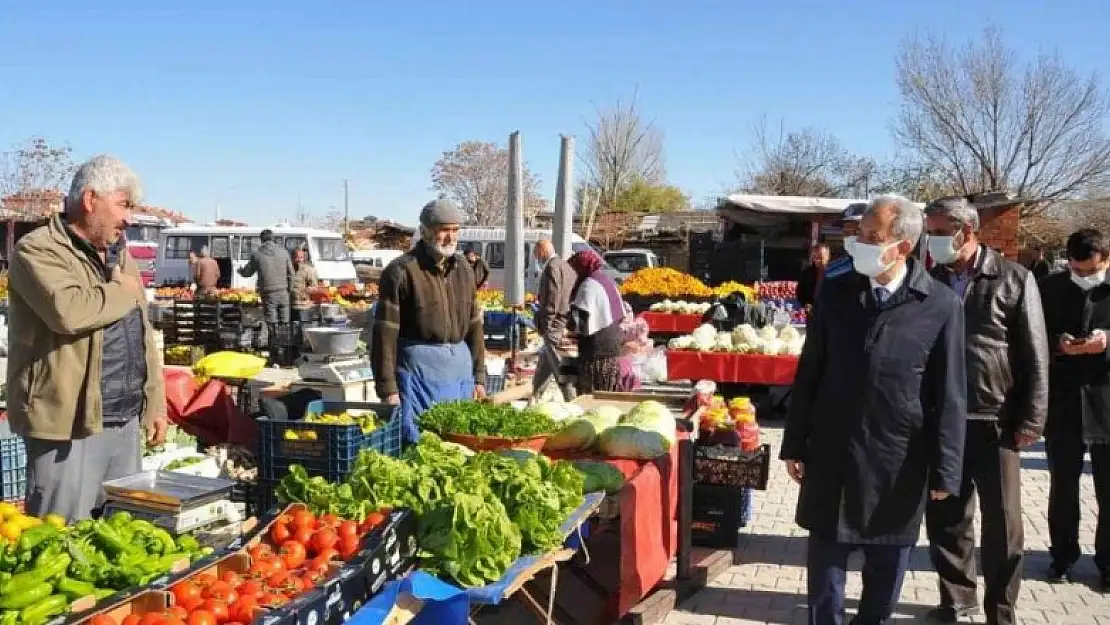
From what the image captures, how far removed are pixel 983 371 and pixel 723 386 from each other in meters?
5.71

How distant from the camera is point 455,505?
3.18 meters

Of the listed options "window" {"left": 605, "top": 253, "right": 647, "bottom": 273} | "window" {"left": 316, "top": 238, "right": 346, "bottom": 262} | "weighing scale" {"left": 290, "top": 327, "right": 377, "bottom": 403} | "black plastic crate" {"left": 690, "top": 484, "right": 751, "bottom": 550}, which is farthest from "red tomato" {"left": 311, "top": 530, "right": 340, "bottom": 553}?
"window" {"left": 605, "top": 253, "right": 647, "bottom": 273}

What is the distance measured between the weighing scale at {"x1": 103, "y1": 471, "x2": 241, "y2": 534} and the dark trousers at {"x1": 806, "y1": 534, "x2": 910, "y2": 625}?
2.39 metres

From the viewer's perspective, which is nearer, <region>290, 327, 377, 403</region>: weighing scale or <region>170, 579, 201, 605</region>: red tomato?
<region>170, 579, 201, 605</region>: red tomato

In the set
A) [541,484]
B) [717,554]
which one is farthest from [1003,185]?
[541,484]

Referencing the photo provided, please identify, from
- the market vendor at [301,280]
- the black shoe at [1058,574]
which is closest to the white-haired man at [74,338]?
the black shoe at [1058,574]

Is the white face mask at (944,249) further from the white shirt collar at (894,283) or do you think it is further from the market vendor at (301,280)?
the market vendor at (301,280)

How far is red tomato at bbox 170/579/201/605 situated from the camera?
8.47 ft

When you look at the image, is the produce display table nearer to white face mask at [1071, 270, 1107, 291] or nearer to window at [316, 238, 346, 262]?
white face mask at [1071, 270, 1107, 291]

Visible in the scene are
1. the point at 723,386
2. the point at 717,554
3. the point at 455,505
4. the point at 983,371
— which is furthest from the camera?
the point at 723,386

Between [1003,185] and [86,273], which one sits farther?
[1003,185]

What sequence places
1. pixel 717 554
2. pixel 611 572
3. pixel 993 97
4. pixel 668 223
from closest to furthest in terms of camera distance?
1. pixel 611 572
2. pixel 717 554
3. pixel 993 97
4. pixel 668 223

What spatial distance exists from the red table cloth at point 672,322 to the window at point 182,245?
12.6 metres

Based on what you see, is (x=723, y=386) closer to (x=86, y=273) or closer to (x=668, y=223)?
(x=86, y=273)
